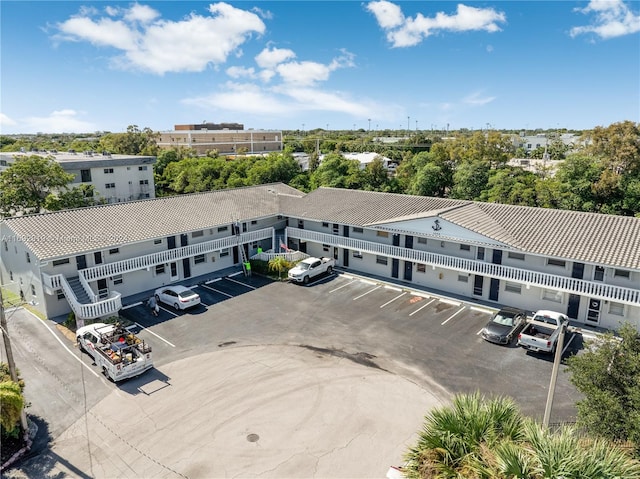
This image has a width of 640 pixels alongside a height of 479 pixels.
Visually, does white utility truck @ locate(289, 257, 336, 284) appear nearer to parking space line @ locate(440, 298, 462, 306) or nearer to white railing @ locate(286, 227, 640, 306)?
white railing @ locate(286, 227, 640, 306)

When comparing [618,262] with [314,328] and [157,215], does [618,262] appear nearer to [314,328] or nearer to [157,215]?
[314,328]

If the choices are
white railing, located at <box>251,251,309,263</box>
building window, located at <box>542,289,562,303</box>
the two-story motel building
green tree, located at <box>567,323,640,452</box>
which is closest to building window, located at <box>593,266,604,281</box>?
the two-story motel building

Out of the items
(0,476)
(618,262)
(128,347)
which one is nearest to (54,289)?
(128,347)

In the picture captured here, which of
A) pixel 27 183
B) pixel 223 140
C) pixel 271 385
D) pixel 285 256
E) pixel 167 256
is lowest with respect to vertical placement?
pixel 271 385

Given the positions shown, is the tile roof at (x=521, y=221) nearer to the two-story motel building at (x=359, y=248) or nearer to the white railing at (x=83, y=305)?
the two-story motel building at (x=359, y=248)

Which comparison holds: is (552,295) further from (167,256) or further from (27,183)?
(27,183)

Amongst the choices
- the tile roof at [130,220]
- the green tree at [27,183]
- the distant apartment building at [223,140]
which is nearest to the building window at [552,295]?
the tile roof at [130,220]

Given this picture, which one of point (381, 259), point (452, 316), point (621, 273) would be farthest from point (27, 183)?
point (621, 273)
